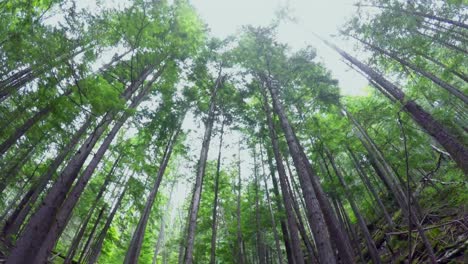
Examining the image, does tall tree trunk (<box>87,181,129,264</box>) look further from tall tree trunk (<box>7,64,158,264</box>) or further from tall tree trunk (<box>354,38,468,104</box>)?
tall tree trunk (<box>354,38,468,104</box>)

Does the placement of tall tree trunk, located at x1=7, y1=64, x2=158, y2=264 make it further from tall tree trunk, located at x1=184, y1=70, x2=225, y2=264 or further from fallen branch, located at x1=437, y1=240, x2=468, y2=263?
fallen branch, located at x1=437, y1=240, x2=468, y2=263

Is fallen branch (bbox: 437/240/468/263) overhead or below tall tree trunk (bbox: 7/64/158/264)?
below

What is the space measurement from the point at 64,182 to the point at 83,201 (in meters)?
7.51

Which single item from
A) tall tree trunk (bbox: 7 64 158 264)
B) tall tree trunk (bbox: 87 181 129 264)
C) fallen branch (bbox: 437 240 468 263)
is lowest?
Answer: fallen branch (bbox: 437 240 468 263)

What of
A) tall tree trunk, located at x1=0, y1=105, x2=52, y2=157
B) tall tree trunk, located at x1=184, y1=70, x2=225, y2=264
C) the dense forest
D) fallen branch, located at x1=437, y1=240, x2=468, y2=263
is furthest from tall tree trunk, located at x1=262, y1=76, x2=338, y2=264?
tall tree trunk, located at x1=0, y1=105, x2=52, y2=157

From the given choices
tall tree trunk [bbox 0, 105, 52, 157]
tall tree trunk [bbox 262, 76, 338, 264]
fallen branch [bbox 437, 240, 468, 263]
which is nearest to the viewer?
tall tree trunk [bbox 262, 76, 338, 264]

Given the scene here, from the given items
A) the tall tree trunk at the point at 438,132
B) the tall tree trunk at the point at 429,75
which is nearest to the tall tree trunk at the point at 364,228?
the tall tree trunk at the point at 438,132

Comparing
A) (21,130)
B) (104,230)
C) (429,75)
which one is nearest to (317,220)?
(429,75)

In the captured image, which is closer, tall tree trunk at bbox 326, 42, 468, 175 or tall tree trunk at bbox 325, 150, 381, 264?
tall tree trunk at bbox 326, 42, 468, 175

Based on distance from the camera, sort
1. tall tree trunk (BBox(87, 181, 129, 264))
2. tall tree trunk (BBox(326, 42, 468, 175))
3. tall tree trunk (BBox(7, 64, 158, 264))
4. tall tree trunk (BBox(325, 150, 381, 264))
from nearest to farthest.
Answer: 1. tall tree trunk (BBox(7, 64, 158, 264))
2. tall tree trunk (BBox(326, 42, 468, 175))
3. tall tree trunk (BBox(325, 150, 381, 264))
4. tall tree trunk (BBox(87, 181, 129, 264))

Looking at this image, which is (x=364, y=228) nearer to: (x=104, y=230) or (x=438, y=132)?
(x=438, y=132)

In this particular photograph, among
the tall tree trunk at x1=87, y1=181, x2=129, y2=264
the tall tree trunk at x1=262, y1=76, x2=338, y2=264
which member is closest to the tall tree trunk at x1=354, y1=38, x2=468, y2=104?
the tall tree trunk at x1=262, y1=76, x2=338, y2=264

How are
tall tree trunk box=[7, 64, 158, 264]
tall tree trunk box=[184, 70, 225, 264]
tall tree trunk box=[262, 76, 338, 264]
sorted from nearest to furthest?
tall tree trunk box=[262, 76, 338, 264] → tall tree trunk box=[7, 64, 158, 264] → tall tree trunk box=[184, 70, 225, 264]

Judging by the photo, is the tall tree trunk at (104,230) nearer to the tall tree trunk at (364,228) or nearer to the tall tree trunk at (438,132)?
the tall tree trunk at (364,228)
